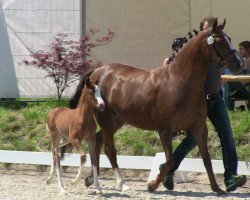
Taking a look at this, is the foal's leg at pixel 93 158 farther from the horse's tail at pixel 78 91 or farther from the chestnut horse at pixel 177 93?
the horse's tail at pixel 78 91

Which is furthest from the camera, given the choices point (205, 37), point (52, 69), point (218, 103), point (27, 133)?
point (52, 69)

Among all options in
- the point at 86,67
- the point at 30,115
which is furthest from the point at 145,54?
the point at 30,115

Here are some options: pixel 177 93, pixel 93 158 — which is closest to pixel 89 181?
pixel 93 158

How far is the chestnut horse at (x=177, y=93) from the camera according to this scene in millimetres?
8555

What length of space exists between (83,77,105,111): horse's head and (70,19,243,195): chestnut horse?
365mm

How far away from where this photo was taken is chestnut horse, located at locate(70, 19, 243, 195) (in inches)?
337

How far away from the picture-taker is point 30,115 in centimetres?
1362

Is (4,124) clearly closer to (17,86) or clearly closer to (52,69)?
(52,69)

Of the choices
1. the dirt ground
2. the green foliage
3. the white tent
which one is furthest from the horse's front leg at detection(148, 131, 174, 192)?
the white tent

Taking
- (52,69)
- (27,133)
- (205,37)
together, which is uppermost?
(205,37)

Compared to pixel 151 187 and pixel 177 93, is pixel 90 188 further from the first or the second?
pixel 177 93

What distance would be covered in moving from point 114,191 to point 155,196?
0.80 meters

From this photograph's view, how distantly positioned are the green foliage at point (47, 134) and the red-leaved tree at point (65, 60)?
20.3 inches

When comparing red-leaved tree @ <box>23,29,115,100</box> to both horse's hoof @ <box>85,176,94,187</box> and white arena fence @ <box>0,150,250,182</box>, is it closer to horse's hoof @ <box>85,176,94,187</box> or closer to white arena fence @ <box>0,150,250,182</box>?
white arena fence @ <box>0,150,250,182</box>
